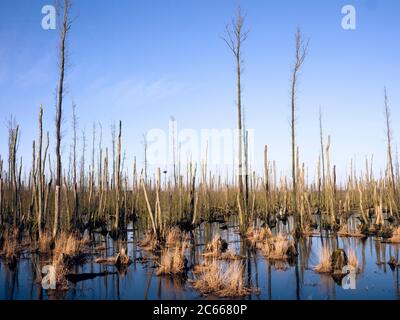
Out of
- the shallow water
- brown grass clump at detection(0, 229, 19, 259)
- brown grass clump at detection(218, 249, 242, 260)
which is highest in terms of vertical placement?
brown grass clump at detection(0, 229, 19, 259)

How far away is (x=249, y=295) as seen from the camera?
6059 mm

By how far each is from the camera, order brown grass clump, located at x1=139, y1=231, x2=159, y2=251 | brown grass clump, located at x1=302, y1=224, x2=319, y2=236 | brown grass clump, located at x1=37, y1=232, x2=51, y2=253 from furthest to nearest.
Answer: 1. brown grass clump, located at x1=302, y1=224, x2=319, y2=236
2. brown grass clump, located at x1=139, y1=231, x2=159, y2=251
3. brown grass clump, located at x1=37, y1=232, x2=51, y2=253

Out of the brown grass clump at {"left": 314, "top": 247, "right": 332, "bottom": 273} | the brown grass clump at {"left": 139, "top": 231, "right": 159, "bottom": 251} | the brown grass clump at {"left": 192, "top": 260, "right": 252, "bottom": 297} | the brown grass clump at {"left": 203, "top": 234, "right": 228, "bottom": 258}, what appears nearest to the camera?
the brown grass clump at {"left": 192, "top": 260, "right": 252, "bottom": 297}

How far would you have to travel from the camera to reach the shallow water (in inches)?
239

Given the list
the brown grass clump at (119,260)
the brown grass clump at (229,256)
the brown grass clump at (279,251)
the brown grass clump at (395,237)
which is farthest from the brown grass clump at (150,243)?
the brown grass clump at (395,237)

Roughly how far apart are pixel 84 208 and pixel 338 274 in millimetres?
17334

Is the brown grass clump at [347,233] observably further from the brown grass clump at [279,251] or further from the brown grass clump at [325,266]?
the brown grass clump at [325,266]

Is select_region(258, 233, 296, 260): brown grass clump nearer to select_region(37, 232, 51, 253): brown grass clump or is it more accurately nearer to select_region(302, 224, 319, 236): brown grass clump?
select_region(302, 224, 319, 236): brown grass clump

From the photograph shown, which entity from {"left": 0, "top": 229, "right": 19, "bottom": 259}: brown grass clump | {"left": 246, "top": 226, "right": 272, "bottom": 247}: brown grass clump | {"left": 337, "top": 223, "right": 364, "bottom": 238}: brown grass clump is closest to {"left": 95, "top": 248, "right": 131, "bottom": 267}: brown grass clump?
{"left": 0, "top": 229, "right": 19, "bottom": 259}: brown grass clump

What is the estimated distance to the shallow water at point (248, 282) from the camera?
6062 mm

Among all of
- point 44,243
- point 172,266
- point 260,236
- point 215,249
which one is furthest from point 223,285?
point 44,243

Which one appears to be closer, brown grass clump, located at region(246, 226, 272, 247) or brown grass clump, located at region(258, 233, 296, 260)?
brown grass clump, located at region(258, 233, 296, 260)
